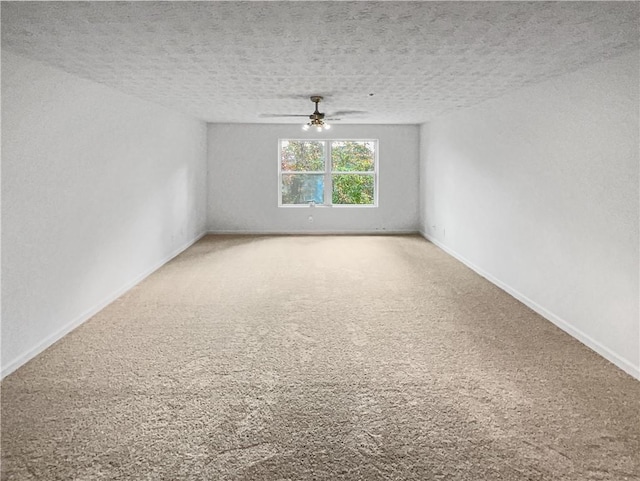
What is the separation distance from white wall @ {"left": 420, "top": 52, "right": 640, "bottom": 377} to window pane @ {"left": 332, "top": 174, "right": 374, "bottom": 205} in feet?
10.3

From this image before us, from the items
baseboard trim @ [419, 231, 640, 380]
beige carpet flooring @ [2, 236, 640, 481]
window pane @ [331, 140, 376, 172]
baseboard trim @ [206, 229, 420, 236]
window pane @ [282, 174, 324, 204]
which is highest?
window pane @ [331, 140, 376, 172]

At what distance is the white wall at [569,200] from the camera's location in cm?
266

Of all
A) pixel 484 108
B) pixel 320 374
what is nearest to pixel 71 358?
pixel 320 374

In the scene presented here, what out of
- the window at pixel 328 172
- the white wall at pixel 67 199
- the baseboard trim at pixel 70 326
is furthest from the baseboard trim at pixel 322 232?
the white wall at pixel 67 199

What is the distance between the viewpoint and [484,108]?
4934 mm

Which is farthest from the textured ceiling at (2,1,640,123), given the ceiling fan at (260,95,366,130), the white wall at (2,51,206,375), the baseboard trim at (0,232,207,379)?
the baseboard trim at (0,232,207,379)

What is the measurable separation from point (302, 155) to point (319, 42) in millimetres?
5582

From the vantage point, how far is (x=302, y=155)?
8242mm

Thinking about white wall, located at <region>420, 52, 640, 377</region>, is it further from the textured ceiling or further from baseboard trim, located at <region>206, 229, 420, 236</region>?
baseboard trim, located at <region>206, 229, 420, 236</region>

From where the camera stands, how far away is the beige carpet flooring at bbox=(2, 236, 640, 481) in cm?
177

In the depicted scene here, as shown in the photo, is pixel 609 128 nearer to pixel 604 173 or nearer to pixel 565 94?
pixel 604 173

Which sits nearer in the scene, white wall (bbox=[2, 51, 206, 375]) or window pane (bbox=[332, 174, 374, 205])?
white wall (bbox=[2, 51, 206, 375])

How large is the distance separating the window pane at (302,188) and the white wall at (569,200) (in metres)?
3.55

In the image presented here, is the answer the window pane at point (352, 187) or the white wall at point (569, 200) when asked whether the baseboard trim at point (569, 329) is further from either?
the window pane at point (352, 187)
